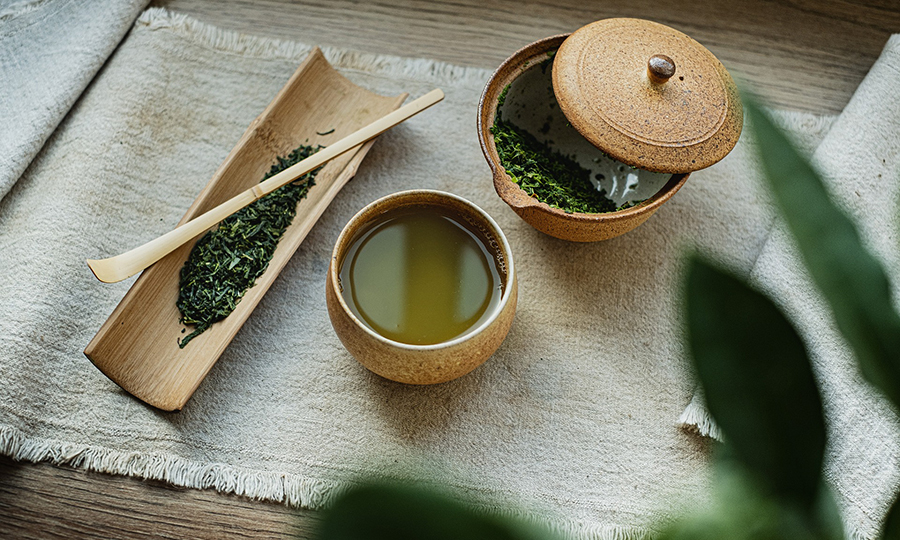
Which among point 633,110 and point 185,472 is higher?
point 633,110

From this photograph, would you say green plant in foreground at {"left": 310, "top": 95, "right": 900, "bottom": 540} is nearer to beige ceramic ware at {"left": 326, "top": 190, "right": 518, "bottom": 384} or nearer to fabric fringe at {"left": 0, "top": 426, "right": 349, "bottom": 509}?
beige ceramic ware at {"left": 326, "top": 190, "right": 518, "bottom": 384}

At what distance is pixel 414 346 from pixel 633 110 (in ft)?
1.36

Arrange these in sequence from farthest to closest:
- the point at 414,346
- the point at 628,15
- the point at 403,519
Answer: the point at 628,15 → the point at 414,346 → the point at 403,519

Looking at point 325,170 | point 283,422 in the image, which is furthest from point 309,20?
point 283,422

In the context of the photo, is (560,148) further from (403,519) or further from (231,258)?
(403,519)

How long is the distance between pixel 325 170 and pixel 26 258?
0.44 metres

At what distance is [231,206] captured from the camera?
885mm

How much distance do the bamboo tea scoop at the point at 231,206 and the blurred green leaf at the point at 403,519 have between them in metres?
0.74

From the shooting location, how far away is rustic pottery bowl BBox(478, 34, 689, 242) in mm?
833

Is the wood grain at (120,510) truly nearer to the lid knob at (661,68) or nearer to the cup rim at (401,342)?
the cup rim at (401,342)

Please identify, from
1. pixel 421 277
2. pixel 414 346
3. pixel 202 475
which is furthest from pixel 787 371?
pixel 202 475

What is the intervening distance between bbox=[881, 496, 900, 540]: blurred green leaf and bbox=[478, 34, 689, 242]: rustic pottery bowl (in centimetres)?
61

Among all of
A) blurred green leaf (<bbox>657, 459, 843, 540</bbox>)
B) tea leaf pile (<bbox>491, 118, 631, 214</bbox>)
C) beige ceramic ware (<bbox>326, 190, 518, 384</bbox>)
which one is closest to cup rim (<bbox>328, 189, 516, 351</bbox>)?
beige ceramic ware (<bbox>326, 190, 518, 384</bbox>)

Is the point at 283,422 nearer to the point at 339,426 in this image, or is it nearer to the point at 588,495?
the point at 339,426
